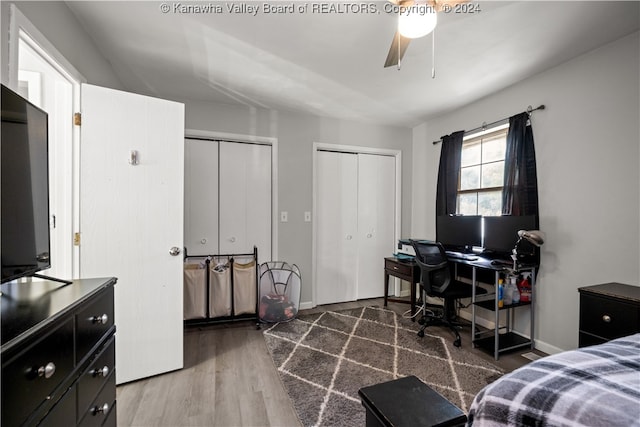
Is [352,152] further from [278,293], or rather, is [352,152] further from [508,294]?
[508,294]

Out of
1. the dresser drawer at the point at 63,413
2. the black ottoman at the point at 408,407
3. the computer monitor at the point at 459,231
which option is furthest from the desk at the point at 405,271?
the dresser drawer at the point at 63,413

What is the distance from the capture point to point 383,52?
220 cm

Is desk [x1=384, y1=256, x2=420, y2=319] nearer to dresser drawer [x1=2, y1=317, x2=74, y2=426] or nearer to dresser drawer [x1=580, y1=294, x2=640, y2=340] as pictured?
dresser drawer [x1=580, y1=294, x2=640, y2=340]

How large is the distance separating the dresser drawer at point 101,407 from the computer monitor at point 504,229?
2986 millimetres

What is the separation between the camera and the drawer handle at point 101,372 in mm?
1127

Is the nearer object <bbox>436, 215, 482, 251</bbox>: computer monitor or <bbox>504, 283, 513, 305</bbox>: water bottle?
<bbox>504, 283, 513, 305</bbox>: water bottle

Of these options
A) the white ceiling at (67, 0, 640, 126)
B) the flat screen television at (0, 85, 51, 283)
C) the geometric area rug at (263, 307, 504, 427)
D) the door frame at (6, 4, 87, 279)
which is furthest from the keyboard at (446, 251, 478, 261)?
the door frame at (6, 4, 87, 279)

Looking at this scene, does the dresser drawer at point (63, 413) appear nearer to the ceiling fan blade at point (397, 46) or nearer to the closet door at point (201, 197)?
the ceiling fan blade at point (397, 46)

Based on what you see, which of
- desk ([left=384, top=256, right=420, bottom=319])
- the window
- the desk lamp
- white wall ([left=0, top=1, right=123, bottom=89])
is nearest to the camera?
white wall ([left=0, top=1, right=123, bottom=89])

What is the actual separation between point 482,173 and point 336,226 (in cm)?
178

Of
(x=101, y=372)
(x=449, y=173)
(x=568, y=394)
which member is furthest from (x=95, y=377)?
(x=449, y=173)

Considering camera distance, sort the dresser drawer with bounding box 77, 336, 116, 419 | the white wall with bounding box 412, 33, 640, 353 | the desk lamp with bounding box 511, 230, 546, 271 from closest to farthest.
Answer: the dresser drawer with bounding box 77, 336, 116, 419
the white wall with bounding box 412, 33, 640, 353
the desk lamp with bounding box 511, 230, 546, 271

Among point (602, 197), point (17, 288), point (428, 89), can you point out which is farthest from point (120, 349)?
point (602, 197)

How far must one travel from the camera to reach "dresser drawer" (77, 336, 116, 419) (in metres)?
1.03
